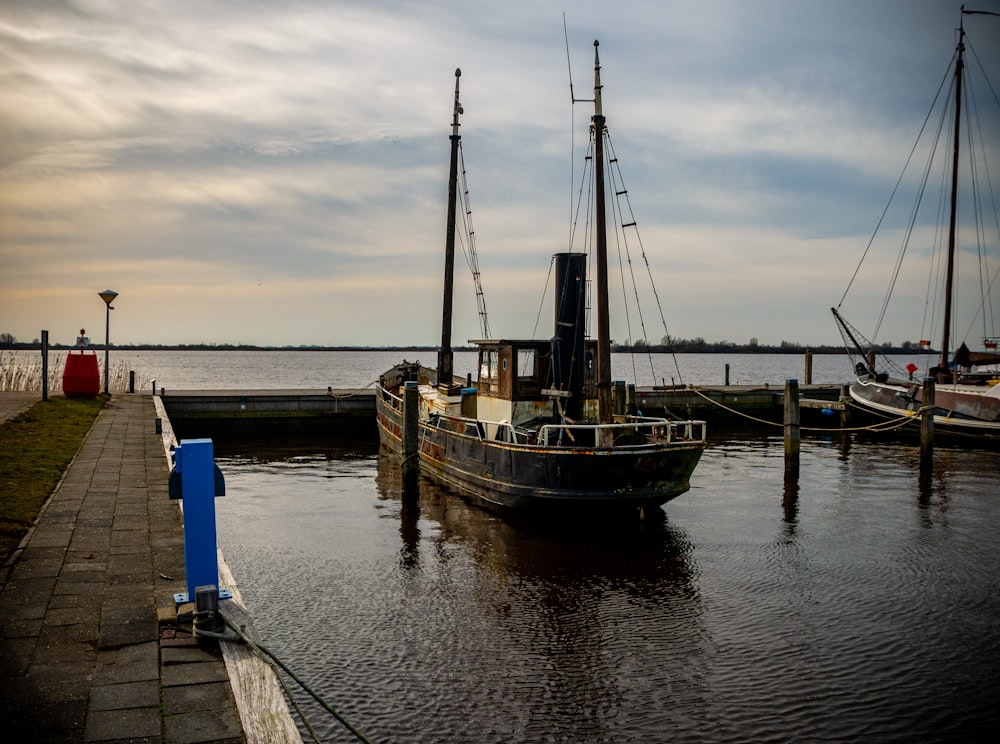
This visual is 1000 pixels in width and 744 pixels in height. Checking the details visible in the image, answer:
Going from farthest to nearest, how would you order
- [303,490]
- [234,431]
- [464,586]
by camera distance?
1. [234,431]
2. [303,490]
3. [464,586]

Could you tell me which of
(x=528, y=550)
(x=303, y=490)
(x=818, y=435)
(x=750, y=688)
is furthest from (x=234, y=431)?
(x=750, y=688)

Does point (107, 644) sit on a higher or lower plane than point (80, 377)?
lower

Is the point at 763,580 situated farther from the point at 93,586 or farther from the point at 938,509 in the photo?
the point at 93,586

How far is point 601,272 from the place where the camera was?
16844mm

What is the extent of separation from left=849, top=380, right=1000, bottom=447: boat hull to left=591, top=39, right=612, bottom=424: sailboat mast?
1353 cm

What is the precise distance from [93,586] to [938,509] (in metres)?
17.3

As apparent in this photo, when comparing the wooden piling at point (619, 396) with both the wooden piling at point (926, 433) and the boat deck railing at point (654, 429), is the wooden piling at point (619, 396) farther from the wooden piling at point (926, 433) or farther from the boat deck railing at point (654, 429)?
the wooden piling at point (926, 433)

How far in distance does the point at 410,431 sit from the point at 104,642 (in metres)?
13.8

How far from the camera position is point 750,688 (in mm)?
8172

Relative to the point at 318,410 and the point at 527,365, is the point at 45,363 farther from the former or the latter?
the point at 527,365

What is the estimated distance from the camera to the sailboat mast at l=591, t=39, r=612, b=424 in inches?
648

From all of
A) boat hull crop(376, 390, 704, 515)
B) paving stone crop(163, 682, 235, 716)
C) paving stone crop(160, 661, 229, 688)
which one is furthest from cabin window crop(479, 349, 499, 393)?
paving stone crop(163, 682, 235, 716)

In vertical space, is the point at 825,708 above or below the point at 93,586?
below

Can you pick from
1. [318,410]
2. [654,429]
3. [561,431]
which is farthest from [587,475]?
[318,410]
